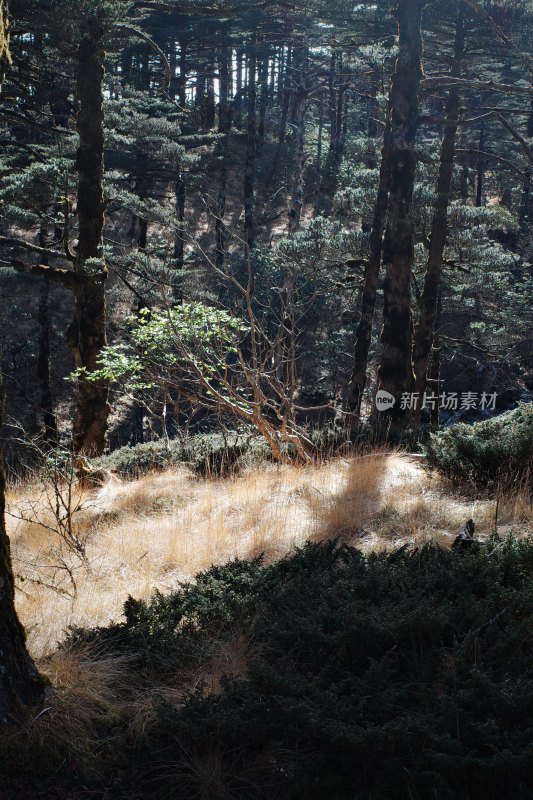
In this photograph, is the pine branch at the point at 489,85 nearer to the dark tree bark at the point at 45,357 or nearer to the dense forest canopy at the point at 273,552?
the dense forest canopy at the point at 273,552

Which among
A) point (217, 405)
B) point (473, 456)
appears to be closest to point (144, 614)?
point (473, 456)

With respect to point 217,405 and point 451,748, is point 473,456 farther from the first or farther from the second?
point 451,748

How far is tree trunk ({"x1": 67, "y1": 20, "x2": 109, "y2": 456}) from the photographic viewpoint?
9203 millimetres

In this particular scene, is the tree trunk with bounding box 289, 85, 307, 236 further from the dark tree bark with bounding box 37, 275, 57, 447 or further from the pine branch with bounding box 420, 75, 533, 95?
the pine branch with bounding box 420, 75, 533, 95

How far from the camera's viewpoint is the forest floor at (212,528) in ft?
14.7

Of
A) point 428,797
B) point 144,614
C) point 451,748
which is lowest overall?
point 144,614

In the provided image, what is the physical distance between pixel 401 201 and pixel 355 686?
7.88m

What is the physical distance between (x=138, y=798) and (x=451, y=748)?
44.8 inches

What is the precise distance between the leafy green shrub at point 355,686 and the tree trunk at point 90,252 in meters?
6.24

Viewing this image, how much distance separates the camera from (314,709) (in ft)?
8.18

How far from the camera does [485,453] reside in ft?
21.1

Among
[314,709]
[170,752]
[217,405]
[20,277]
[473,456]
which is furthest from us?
[20,277]

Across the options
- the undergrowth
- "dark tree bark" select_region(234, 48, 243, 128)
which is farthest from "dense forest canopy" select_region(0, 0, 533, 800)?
"dark tree bark" select_region(234, 48, 243, 128)


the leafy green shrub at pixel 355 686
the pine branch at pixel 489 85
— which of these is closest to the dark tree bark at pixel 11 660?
the leafy green shrub at pixel 355 686
